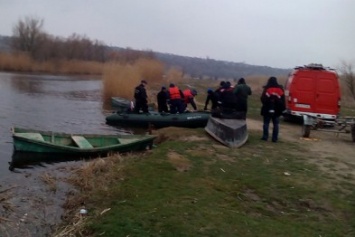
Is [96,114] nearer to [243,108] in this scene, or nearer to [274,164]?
[243,108]

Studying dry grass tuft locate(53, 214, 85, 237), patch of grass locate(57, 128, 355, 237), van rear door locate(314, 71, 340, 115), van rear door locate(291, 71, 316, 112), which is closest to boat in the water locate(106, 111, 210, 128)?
van rear door locate(291, 71, 316, 112)

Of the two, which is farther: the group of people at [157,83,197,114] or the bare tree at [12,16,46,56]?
the bare tree at [12,16,46,56]

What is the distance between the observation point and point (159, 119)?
17.7 meters

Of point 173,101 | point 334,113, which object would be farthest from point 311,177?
point 173,101

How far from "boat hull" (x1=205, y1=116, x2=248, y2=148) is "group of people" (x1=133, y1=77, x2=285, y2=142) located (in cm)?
88

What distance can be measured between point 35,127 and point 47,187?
32.0 feet

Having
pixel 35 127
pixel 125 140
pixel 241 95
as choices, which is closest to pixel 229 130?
pixel 241 95

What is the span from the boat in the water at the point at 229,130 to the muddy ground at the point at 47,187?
1.75 metres

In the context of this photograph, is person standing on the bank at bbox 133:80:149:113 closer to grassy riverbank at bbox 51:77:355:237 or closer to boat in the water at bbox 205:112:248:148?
boat in the water at bbox 205:112:248:148

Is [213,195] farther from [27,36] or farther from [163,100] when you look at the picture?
[27,36]

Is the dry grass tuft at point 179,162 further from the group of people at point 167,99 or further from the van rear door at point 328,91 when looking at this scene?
the van rear door at point 328,91

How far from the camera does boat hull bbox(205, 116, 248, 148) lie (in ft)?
41.0

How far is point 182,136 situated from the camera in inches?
562

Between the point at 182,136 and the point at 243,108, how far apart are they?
8.49 ft
